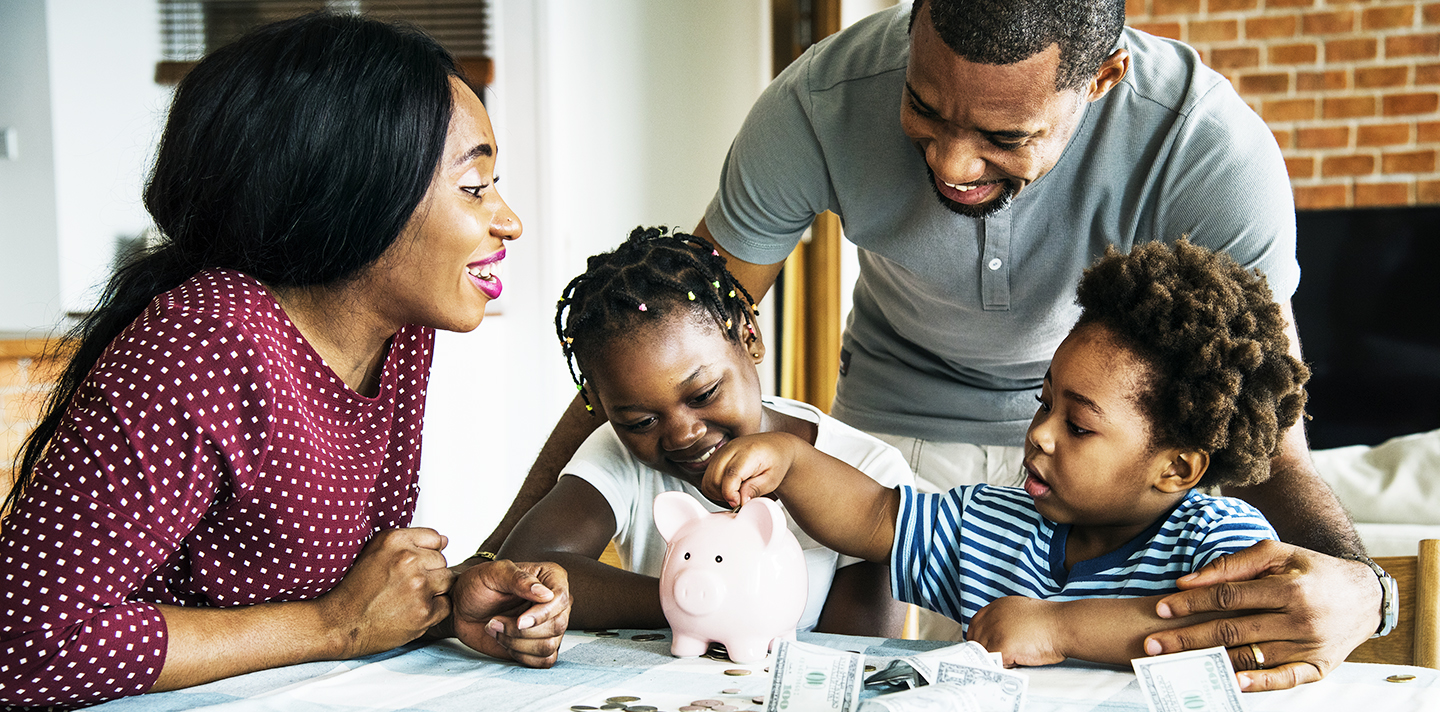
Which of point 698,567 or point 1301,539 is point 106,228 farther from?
point 1301,539

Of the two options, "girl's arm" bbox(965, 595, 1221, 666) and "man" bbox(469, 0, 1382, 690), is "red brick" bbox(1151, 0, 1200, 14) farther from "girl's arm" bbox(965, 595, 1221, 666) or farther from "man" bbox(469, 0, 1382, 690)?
"girl's arm" bbox(965, 595, 1221, 666)

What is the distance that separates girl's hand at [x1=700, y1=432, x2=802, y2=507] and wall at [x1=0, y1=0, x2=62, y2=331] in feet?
8.83

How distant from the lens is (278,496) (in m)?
0.99

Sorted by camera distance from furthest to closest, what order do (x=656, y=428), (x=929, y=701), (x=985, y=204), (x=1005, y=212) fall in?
(x=1005, y=212)
(x=985, y=204)
(x=656, y=428)
(x=929, y=701)

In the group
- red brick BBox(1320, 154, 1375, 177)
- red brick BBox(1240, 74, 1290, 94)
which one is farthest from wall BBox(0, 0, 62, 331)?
red brick BBox(1320, 154, 1375, 177)

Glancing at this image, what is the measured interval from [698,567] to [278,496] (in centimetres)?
39

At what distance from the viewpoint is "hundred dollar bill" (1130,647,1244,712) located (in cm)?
83

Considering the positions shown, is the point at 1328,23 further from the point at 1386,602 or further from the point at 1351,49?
the point at 1386,602

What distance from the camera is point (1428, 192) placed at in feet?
12.6

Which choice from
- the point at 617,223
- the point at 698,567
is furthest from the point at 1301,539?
the point at 617,223

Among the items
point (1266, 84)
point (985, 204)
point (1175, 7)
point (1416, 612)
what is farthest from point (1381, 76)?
point (1416, 612)

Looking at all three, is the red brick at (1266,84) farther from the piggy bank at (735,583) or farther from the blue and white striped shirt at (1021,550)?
the piggy bank at (735,583)

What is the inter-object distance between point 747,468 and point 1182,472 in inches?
17.0

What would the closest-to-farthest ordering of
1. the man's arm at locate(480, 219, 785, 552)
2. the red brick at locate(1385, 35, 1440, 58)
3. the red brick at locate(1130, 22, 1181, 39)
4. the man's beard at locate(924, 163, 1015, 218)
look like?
the man's beard at locate(924, 163, 1015, 218), the man's arm at locate(480, 219, 785, 552), the red brick at locate(1385, 35, 1440, 58), the red brick at locate(1130, 22, 1181, 39)
